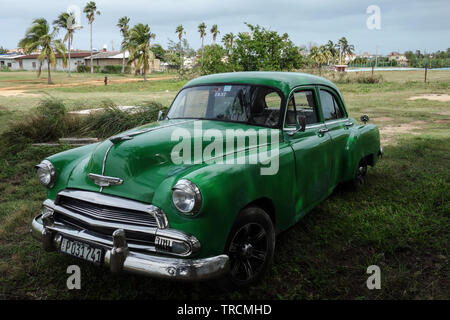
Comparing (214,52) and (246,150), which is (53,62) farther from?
(246,150)

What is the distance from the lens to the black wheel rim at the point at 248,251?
2.84m

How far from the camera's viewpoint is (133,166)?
286 cm

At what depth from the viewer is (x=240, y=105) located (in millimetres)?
3771

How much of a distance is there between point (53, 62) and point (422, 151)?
39149 mm

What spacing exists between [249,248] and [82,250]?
48.4 inches

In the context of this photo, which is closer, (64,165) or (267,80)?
Result: (64,165)

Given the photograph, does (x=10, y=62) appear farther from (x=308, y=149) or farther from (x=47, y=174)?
(x=308, y=149)

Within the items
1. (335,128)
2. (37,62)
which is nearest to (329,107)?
(335,128)

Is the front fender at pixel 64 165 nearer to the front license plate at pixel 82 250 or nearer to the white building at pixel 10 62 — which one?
the front license plate at pixel 82 250

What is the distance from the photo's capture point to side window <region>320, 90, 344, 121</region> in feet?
14.5

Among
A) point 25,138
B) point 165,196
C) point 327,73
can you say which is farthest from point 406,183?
point 327,73

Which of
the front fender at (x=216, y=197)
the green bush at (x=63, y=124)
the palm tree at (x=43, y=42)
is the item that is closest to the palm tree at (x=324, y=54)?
the palm tree at (x=43, y=42)

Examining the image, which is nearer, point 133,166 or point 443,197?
point 133,166
